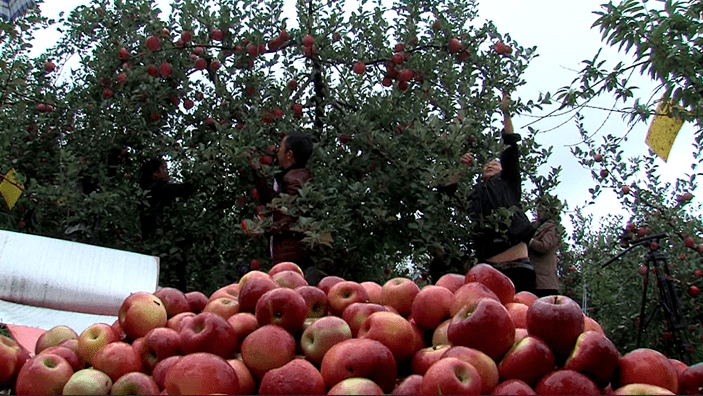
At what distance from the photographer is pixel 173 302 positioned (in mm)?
1762

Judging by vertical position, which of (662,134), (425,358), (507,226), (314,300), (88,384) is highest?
(662,134)

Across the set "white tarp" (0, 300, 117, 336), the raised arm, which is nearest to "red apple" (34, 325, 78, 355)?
"white tarp" (0, 300, 117, 336)

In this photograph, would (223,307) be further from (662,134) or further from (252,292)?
(662,134)

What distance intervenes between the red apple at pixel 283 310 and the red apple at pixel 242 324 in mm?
28

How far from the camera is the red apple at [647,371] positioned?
126cm

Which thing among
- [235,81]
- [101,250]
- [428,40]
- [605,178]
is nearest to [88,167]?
[235,81]

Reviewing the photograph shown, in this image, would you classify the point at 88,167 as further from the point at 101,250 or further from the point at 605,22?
the point at 605,22

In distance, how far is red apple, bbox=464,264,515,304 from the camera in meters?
1.70

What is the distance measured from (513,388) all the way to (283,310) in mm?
576

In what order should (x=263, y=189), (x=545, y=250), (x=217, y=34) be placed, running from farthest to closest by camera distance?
(x=545, y=250)
(x=217, y=34)
(x=263, y=189)

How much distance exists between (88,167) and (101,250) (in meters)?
1.75

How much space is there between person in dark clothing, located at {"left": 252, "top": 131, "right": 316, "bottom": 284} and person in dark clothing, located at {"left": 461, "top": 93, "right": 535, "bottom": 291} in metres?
1.12

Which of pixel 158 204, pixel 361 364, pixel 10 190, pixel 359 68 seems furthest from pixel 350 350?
pixel 10 190

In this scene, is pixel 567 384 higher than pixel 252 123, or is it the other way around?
pixel 252 123
